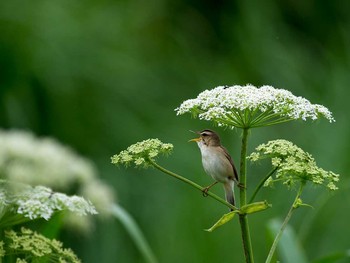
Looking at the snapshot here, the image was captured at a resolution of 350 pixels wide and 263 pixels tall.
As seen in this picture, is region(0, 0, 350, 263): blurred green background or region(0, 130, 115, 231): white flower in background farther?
region(0, 0, 350, 263): blurred green background

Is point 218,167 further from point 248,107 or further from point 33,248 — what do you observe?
point 33,248

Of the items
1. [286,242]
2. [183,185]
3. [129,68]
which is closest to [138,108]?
[129,68]

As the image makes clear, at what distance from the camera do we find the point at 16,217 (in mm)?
2658

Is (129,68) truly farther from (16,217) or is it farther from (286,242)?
(16,217)

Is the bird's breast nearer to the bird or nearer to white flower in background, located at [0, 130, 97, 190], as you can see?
the bird

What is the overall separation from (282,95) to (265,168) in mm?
4748

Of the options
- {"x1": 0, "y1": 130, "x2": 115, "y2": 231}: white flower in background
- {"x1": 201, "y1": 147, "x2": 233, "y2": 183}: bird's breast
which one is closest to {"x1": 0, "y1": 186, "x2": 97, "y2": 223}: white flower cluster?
{"x1": 0, "y1": 130, "x2": 115, "y2": 231}: white flower in background

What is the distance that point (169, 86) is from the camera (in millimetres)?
9328

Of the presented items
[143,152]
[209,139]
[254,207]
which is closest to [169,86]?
[209,139]

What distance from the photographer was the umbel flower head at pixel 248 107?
2518 mm

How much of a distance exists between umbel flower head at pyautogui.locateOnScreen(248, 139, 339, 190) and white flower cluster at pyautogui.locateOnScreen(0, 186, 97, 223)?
1.87 feet

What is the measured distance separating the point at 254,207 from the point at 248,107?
29 centimetres

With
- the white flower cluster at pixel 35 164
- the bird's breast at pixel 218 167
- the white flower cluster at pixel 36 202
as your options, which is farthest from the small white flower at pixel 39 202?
the white flower cluster at pixel 35 164

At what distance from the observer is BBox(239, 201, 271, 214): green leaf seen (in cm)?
242
